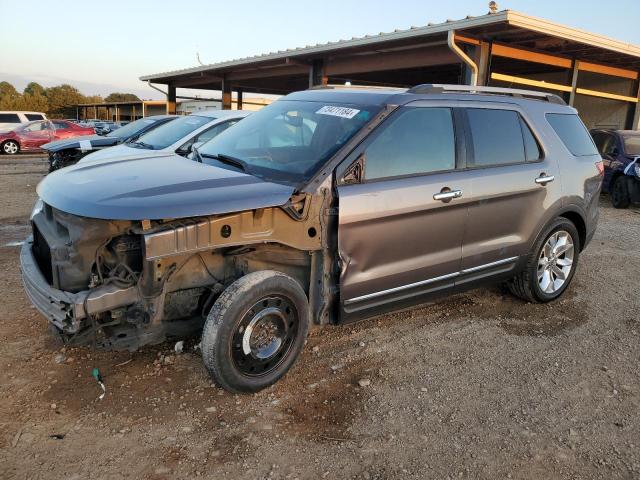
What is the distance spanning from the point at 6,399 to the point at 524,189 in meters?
4.11

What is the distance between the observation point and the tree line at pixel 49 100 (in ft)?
207

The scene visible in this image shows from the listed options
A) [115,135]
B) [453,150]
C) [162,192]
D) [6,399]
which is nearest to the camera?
[162,192]

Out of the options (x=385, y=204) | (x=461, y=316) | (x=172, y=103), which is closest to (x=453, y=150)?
(x=385, y=204)

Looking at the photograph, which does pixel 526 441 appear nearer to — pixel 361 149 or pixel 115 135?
pixel 361 149

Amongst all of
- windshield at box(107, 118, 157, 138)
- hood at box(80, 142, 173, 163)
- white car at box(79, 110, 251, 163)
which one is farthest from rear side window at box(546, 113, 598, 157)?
windshield at box(107, 118, 157, 138)

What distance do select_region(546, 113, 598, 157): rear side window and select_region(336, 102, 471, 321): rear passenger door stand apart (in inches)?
60.4

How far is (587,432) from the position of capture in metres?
2.97

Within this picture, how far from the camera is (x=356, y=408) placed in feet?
10.3

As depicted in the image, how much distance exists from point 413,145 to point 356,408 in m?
1.86

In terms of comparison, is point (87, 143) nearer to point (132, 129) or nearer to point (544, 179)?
point (132, 129)

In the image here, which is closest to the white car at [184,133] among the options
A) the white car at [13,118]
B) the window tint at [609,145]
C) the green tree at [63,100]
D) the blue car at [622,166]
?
the blue car at [622,166]

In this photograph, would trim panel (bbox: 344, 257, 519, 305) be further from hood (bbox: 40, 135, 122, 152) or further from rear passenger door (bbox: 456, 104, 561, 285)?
hood (bbox: 40, 135, 122, 152)

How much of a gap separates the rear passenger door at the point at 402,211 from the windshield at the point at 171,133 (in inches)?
192

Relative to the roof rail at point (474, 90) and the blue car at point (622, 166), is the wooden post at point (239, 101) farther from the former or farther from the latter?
the roof rail at point (474, 90)
